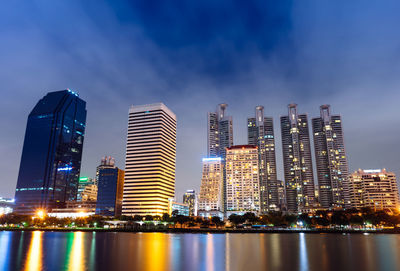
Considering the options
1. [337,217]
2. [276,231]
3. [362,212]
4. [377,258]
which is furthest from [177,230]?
[377,258]

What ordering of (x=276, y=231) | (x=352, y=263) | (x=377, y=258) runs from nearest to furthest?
(x=352, y=263), (x=377, y=258), (x=276, y=231)

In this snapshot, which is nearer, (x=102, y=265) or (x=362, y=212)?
(x=102, y=265)

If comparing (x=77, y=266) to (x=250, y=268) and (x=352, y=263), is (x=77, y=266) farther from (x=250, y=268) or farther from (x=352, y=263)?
(x=352, y=263)

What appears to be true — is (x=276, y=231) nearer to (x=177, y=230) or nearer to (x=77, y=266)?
(x=177, y=230)

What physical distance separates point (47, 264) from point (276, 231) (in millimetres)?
155697

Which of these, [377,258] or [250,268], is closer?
[250,268]

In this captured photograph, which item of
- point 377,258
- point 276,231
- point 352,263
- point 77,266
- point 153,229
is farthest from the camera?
point 153,229

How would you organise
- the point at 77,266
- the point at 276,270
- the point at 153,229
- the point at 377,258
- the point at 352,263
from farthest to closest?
the point at 153,229 < the point at 377,258 < the point at 352,263 < the point at 77,266 < the point at 276,270

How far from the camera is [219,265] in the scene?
48875mm

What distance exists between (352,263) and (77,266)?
48162mm

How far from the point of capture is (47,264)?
5050 cm

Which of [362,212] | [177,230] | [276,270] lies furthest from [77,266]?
[362,212]

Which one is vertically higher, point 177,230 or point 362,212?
point 362,212

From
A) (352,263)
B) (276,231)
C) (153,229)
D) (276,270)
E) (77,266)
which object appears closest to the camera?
(276,270)
